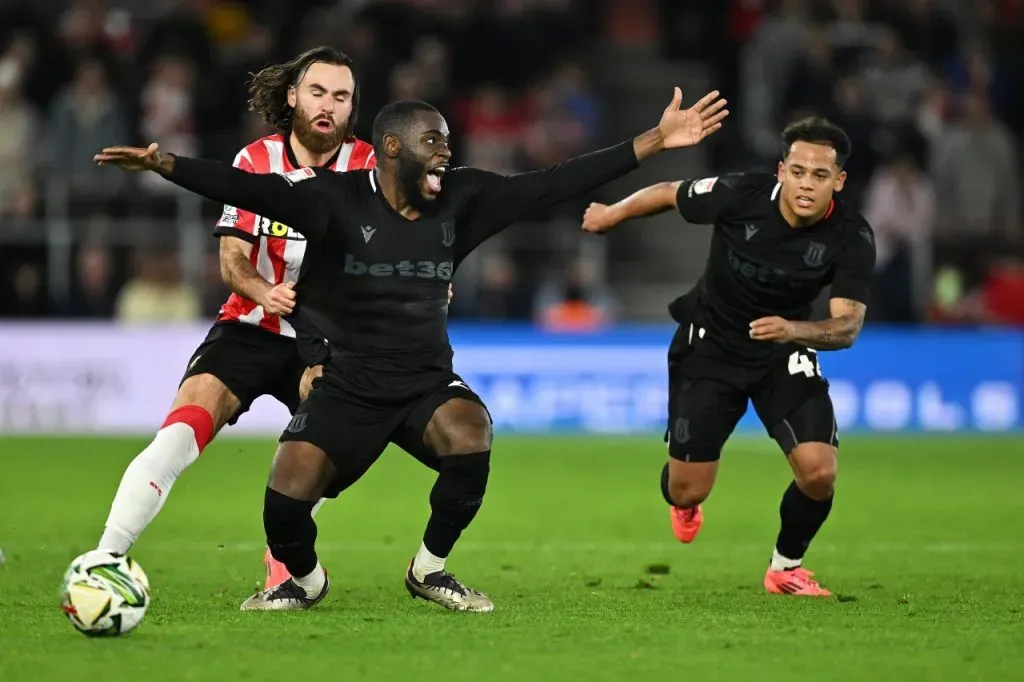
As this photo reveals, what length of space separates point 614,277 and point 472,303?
2597mm

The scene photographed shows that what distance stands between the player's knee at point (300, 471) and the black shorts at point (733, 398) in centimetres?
221

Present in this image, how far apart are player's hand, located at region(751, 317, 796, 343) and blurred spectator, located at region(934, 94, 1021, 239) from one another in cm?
1196

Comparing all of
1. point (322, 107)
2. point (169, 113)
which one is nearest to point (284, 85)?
point (322, 107)

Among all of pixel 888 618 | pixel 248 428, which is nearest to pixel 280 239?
pixel 888 618

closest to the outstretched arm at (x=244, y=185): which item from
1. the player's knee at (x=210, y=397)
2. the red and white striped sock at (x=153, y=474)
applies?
the player's knee at (x=210, y=397)

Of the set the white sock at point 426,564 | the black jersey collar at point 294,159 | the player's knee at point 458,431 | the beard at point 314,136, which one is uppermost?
the beard at point 314,136

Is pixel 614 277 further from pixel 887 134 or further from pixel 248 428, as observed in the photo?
pixel 248 428

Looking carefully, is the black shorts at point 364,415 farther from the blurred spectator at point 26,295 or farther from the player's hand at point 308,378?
the blurred spectator at point 26,295

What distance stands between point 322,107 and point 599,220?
4.55 ft

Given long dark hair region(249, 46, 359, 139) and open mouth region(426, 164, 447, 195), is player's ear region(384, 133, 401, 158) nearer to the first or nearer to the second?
open mouth region(426, 164, 447, 195)

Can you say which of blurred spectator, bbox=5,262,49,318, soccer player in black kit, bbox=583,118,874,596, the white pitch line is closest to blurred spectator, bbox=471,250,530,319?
blurred spectator, bbox=5,262,49,318

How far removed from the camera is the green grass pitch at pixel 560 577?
5695 millimetres

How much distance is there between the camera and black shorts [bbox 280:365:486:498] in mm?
6809

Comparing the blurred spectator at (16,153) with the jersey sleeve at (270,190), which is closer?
the jersey sleeve at (270,190)
